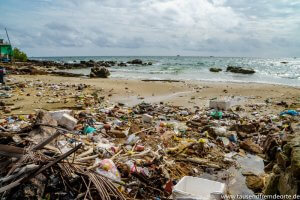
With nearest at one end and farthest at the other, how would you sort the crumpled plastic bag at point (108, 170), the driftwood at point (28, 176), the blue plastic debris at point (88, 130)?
the driftwood at point (28, 176), the crumpled plastic bag at point (108, 170), the blue plastic debris at point (88, 130)

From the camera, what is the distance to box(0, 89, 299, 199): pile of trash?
2.95m

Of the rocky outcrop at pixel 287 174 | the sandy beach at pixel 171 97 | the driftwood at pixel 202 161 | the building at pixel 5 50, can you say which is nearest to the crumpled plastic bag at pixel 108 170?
the driftwood at pixel 202 161

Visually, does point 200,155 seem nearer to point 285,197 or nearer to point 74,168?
point 285,197

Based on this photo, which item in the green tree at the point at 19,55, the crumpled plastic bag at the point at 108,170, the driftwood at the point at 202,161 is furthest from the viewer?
the green tree at the point at 19,55

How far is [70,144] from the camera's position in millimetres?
4438

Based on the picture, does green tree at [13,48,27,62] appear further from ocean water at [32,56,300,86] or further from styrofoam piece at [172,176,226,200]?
styrofoam piece at [172,176,226,200]

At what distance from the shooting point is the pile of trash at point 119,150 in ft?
9.66

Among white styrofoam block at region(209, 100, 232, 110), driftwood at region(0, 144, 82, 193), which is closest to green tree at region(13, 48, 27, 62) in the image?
white styrofoam block at region(209, 100, 232, 110)

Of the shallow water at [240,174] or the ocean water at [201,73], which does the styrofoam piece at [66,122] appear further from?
the ocean water at [201,73]

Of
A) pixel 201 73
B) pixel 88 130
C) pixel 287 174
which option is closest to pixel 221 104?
pixel 88 130

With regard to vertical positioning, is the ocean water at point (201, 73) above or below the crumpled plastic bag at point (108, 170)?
above

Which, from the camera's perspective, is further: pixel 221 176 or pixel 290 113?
pixel 290 113

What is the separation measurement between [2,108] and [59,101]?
2005 millimetres

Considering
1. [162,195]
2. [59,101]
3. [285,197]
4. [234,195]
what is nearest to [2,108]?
[59,101]
